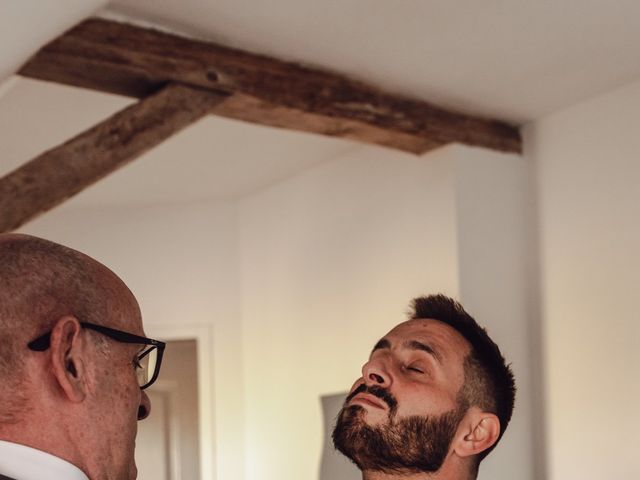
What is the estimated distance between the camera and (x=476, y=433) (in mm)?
2176

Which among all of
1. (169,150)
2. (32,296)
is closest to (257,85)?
(169,150)

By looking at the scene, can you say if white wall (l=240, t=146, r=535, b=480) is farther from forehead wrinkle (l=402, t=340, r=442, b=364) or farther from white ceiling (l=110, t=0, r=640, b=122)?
forehead wrinkle (l=402, t=340, r=442, b=364)

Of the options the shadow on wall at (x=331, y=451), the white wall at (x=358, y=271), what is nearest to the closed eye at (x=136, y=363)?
the white wall at (x=358, y=271)

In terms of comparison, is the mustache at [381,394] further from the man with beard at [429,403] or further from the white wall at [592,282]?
the white wall at [592,282]

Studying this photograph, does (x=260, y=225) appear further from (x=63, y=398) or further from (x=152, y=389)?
(x=63, y=398)

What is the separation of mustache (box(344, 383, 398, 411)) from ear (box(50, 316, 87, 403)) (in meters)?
1.11

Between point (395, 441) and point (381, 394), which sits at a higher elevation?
point (381, 394)

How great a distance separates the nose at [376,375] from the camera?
2.13m

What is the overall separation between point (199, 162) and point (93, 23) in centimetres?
164

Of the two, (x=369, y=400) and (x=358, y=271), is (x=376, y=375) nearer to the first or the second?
(x=369, y=400)

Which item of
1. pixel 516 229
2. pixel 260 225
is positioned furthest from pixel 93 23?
pixel 260 225

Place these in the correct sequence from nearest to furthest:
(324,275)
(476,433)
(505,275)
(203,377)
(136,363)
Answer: (136,363)
(476,433)
(505,275)
(324,275)
(203,377)

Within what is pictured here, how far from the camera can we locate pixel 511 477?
3535 millimetres

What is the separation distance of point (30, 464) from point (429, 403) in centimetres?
125
